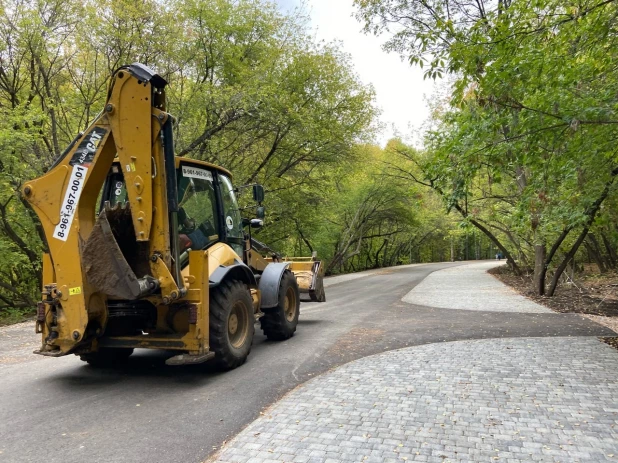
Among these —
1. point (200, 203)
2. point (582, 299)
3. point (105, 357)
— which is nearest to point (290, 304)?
point (200, 203)

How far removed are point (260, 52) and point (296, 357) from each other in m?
13.8

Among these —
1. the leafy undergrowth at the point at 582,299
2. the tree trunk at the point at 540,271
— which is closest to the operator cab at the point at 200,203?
the leafy undergrowth at the point at 582,299

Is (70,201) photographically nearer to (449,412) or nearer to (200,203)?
(200,203)

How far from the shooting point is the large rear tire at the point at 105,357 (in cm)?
562

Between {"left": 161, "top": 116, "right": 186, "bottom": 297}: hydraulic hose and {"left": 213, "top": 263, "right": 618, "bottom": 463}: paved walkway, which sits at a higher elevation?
{"left": 161, "top": 116, "right": 186, "bottom": 297}: hydraulic hose

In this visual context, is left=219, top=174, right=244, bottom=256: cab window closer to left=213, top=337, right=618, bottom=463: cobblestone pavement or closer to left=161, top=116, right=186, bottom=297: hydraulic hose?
left=161, top=116, right=186, bottom=297: hydraulic hose

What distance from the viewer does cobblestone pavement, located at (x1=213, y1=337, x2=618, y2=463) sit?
3318 mm

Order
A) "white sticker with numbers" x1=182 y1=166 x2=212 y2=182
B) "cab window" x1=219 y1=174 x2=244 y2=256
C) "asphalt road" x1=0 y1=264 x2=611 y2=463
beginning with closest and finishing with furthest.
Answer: "asphalt road" x1=0 y1=264 x2=611 y2=463
"white sticker with numbers" x1=182 y1=166 x2=212 y2=182
"cab window" x1=219 y1=174 x2=244 y2=256

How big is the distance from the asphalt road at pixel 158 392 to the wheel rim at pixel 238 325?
356 millimetres

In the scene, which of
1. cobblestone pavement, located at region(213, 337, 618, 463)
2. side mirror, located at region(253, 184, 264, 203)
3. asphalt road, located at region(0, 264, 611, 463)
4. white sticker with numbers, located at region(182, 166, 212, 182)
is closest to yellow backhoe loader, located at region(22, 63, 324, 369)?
asphalt road, located at region(0, 264, 611, 463)

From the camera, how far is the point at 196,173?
19.7 feet

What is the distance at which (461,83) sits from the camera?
19.2 ft

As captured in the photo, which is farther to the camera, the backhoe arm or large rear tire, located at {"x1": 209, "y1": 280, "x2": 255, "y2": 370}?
large rear tire, located at {"x1": 209, "y1": 280, "x2": 255, "y2": 370}

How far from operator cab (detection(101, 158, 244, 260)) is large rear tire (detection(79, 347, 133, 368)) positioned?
1.67 metres
